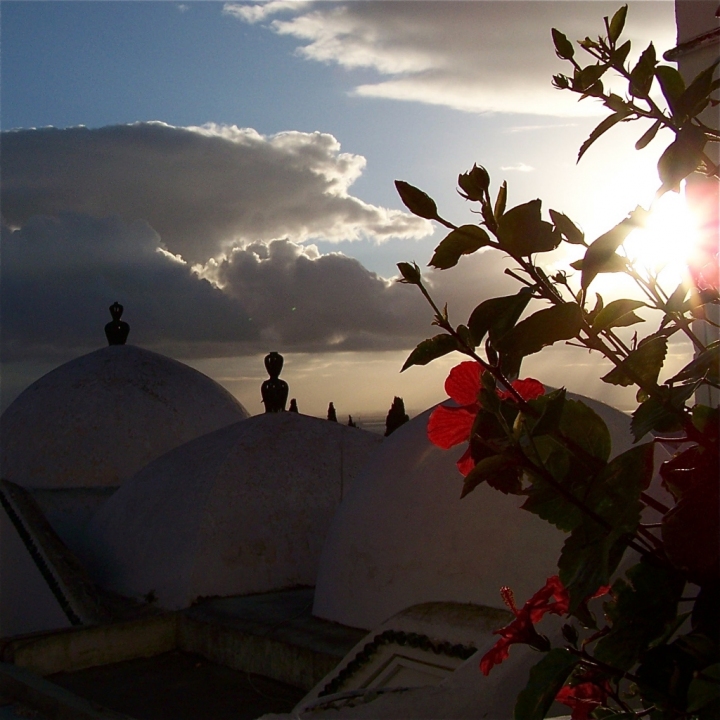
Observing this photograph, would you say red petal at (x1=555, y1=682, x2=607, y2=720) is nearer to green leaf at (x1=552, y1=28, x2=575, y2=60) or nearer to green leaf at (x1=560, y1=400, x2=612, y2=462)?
green leaf at (x1=560, y1=400, x2=612, y2=462)

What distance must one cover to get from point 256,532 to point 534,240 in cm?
789

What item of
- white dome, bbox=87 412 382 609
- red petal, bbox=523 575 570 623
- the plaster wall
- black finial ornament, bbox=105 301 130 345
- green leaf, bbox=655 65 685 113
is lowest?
the plaster wall

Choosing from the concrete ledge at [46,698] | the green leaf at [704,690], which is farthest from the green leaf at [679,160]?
the concrete ledge at [46,698]

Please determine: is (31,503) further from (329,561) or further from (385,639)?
(385,639)

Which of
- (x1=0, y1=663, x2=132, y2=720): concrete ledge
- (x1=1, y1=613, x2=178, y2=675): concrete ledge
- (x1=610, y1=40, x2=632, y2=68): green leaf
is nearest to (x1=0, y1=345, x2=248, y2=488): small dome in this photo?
(x1=1, y1=613, x2=178, y2=675): concrete ledge

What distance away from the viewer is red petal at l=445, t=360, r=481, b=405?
136 cm

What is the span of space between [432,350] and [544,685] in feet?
1.67

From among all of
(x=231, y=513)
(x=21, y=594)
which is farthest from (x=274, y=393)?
(x=21, y=594)

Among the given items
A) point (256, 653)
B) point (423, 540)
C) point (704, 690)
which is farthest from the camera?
point (256, 653)

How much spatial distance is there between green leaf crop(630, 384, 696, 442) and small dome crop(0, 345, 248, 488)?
1264cm

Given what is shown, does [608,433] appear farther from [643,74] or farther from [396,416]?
[396,416]

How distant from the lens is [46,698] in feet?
19.8

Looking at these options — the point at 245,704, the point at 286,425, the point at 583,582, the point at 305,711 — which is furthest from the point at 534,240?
the point at 286,425

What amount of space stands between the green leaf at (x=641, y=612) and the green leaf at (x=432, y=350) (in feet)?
1.38
